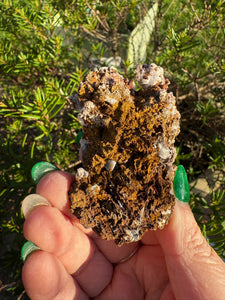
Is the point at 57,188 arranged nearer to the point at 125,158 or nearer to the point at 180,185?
the point at 125,158

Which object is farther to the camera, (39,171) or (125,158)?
(39,171)

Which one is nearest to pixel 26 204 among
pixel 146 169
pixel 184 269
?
pixel 146 169

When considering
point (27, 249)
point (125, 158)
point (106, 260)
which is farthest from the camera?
point (106, 260)

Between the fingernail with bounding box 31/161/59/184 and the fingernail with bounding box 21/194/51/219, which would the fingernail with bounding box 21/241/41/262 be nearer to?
the fingernail with bounding box 21/194/51/219

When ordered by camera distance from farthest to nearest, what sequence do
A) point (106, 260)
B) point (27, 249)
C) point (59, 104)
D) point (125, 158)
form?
point (59, 104) < point (106, 260) < point (27, 249) < point (125, 158)

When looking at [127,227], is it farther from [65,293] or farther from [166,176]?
[65,293]

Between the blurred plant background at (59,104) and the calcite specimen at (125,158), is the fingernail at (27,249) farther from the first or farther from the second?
the blurred plant background at (59,104)

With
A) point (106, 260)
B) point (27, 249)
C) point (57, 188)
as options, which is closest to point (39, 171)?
point (57, 188)
